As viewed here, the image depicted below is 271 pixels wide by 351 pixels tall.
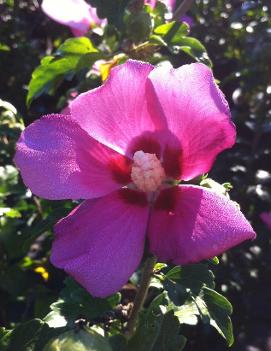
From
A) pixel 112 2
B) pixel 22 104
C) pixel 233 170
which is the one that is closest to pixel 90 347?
pixel 112 2

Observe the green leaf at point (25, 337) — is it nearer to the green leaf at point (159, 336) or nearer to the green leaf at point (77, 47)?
the green leaf at point (159, 336)

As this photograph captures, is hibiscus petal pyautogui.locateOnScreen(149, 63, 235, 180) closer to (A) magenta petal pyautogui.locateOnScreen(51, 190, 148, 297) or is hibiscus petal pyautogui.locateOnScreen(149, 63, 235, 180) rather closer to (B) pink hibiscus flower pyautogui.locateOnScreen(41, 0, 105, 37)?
(A) magenta petal pyautogui.locateOnScreen(51, 190, 148, 297)

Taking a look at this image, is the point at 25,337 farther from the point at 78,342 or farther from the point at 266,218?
the point at 266,218

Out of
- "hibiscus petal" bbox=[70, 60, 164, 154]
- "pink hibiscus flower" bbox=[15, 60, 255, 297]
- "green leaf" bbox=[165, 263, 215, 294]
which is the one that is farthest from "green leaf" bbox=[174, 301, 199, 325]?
"hibiscus petal" bbox=[70, 60, 164, 154]

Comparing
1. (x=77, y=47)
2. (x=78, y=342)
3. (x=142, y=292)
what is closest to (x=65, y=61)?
(x=77, y=47)

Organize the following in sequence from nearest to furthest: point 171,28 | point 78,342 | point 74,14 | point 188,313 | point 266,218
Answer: point 78,342
point 188,313
point 171,28
point 74,14
point 266,218

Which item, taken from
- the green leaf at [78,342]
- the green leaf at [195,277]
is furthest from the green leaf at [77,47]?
the green leaf at [78,342]
